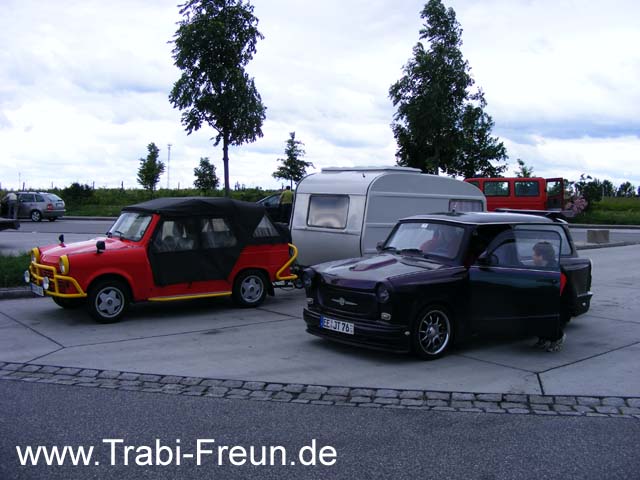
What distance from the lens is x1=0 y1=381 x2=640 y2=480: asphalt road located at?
4.33 meters

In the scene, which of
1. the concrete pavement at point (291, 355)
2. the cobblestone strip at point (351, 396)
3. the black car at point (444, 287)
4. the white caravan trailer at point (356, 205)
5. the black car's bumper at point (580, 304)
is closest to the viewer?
the cobblestone strip at point (351, 396)

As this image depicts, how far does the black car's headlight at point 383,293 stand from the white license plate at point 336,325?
0.49m

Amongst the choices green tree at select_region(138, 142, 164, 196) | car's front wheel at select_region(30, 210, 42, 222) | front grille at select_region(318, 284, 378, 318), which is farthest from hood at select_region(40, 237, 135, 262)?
green tree at select_region(138, 142, 164, 196)

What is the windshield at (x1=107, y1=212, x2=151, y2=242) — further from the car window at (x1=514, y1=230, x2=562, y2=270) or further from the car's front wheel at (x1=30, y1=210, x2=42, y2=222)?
the car's front wheel at (x1=30, y1=210, x2=42, y2=222)

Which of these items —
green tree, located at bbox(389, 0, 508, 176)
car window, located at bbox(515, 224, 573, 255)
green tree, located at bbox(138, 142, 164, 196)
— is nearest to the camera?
car window, located at bbox(515, 224, 573, 255)

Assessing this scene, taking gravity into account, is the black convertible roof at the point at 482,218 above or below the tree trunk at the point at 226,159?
below

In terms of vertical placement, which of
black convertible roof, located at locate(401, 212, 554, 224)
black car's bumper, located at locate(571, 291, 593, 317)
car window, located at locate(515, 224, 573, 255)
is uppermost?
black convertible roof, located at locate(401, 212, 554, 224)

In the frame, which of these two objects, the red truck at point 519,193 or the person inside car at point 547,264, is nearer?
the person inside car at point 547,264

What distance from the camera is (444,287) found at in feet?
24.3

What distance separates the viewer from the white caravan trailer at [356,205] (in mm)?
12320

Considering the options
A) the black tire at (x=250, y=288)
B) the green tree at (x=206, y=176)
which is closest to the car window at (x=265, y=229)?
the black tire at (x=250, y=288)

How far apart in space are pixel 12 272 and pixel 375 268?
7505 millimetres

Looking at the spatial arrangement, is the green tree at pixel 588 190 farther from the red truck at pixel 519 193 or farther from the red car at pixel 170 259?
the red car at pixel 170 259

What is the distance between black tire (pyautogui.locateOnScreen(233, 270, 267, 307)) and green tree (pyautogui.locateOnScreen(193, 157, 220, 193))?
35980mm
